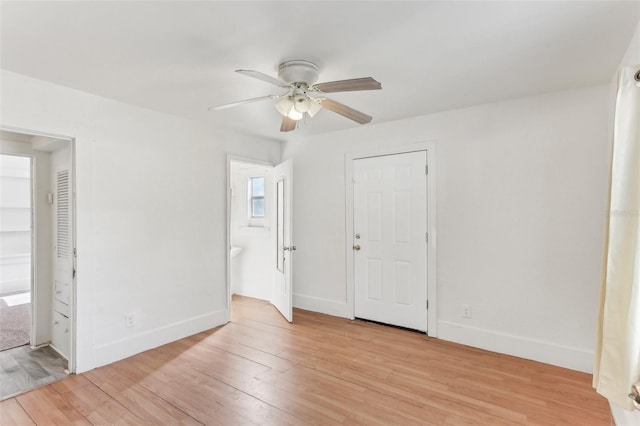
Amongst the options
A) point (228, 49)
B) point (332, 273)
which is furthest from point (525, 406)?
point (228, 49)

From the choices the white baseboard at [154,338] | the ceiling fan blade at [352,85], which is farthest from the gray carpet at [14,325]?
the ceiling fan blade at [352,85]

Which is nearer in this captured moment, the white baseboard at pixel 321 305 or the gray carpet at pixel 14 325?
the gray carpet at pixel 14 325

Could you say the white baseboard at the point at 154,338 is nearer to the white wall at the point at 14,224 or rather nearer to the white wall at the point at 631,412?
the white wall at the point at 631,412

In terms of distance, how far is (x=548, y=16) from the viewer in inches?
66.6

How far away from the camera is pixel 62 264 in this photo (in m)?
3.03

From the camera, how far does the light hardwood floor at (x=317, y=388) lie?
2084mm

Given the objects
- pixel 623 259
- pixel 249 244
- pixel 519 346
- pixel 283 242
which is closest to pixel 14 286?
pixel 249 244

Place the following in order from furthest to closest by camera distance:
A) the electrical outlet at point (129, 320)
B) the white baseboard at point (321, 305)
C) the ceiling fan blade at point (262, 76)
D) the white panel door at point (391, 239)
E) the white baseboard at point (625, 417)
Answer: the white baseboard at point (321, 305) < the white panel door at point (391, 239) < the electrical outlet at point (129, 320) < the ceiling fan blade at point (262, 76) < the white baseboard at point (625, 417)

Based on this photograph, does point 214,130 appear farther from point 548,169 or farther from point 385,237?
point 548,169

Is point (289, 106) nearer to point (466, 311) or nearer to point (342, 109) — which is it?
point (342, 109)

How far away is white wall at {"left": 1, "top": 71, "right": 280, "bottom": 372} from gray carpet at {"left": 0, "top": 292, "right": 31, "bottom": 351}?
1356 mm

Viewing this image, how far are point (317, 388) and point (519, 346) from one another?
1932 millimetres

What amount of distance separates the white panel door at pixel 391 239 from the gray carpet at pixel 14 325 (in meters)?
3.71

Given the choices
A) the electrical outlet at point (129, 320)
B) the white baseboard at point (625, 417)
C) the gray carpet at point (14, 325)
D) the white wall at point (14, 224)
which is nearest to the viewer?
the white baseboard at point (625, 417)
